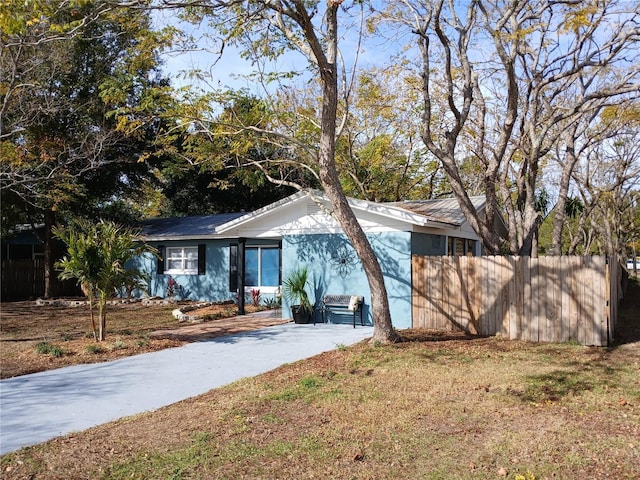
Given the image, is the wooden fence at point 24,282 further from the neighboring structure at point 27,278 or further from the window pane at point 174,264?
the window pane at point 174,264

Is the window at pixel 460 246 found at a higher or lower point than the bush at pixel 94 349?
higher

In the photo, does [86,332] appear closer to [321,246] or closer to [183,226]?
[321,246]

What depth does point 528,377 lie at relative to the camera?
7246 millimetres

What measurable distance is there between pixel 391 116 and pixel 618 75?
745cm

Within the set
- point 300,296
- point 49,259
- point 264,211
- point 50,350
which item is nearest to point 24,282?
point 49,259

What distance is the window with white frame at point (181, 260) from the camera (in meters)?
19.9

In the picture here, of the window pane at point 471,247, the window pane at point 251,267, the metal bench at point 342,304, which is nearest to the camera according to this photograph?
the metal bench at point 342,304

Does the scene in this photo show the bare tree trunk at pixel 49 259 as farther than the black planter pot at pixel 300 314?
Yes

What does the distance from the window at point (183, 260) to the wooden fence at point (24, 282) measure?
4455 mm

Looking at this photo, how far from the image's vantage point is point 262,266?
17672mm

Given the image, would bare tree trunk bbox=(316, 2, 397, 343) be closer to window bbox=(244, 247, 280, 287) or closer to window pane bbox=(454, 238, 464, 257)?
window pane bbox=(454, 238, 464, 257)

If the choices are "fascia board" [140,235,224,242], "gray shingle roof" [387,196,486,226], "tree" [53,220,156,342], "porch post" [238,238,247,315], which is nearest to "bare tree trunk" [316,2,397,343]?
"gray shingle roof" [387,196,486,226]

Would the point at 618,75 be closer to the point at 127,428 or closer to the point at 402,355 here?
the point at 402,355

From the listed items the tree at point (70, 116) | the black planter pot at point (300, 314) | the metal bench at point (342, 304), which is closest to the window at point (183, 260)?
the tree at point (70, 116)
